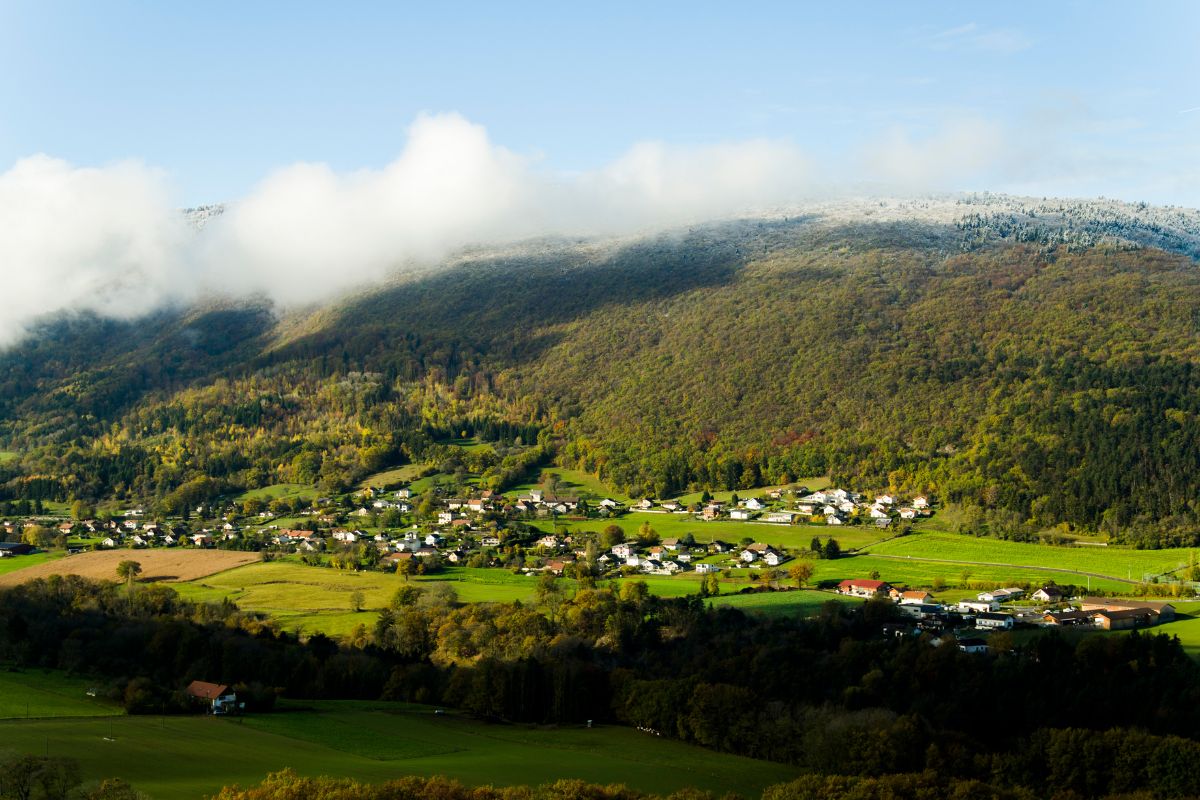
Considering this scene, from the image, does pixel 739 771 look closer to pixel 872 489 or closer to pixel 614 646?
pixel 614 646

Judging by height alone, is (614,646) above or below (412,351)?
below

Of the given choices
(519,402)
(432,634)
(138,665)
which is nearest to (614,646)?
(432,634)

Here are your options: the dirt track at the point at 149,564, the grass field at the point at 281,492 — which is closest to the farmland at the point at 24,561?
the dirt track at the point at 149,564

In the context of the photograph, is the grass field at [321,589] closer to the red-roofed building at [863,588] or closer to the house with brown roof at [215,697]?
the house with brown roof at [215,697]

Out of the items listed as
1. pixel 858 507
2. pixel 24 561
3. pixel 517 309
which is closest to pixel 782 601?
pixel 858 507

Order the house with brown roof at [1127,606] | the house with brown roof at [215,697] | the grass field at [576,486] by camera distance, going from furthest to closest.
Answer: the grass field at [576,486]
the house with brown roof at [1127,606]
the house with brown roof at [215,697]

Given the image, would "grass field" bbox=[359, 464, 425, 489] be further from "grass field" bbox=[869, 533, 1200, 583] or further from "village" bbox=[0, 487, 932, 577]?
"grass field" bbox=[869, 533, 1200, 583]
